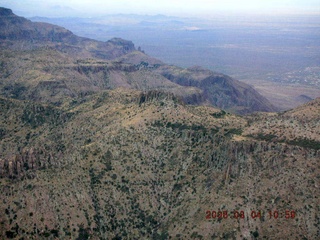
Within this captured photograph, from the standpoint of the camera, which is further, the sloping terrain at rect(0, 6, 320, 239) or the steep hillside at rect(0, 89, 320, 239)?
the sloping terrain at rect(0, 6, 320, 239)

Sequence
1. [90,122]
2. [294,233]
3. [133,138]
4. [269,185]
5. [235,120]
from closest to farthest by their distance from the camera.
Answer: [294,233], [269,185], [133,138], [235,120], [90,122]

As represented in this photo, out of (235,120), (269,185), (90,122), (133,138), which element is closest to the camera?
(269,185)

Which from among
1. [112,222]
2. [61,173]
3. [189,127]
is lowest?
[112,222]

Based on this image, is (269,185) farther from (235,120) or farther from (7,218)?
(7,218)

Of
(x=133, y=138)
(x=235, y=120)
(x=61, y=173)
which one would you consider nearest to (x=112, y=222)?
(x=61, y=173)

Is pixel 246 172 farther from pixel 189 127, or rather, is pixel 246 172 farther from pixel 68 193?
pixel 68 193

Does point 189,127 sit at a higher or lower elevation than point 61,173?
higher

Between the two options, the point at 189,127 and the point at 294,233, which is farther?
the point at 189,127

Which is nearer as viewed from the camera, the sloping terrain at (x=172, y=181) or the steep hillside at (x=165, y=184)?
the steep hillside at (x=165, y=184)

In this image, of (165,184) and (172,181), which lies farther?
(172,181)

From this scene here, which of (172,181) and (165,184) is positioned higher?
(172,181)
